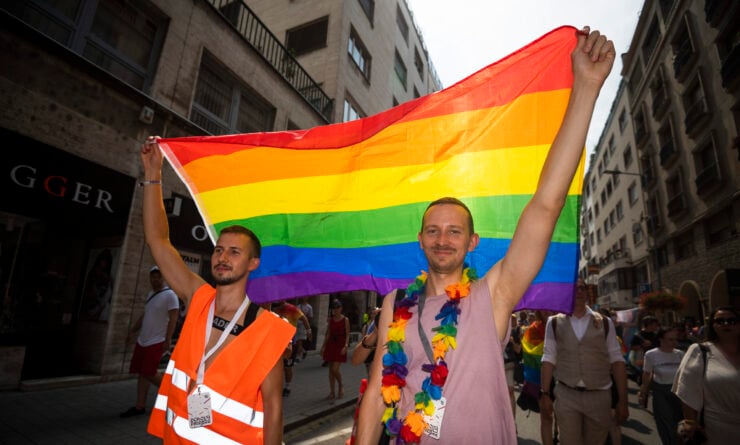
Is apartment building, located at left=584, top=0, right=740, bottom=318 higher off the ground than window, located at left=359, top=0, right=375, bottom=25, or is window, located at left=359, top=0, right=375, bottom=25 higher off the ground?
window, located at left=359, top=0, right=375, bottom=25

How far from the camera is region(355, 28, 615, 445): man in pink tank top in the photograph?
1667 mm

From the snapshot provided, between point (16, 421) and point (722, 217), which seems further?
point (722, 217)

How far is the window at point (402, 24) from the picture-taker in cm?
A: 2434

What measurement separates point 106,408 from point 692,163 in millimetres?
26348

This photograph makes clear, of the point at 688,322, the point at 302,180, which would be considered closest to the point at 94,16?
the point at 302,180

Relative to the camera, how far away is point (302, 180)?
3.47 metres

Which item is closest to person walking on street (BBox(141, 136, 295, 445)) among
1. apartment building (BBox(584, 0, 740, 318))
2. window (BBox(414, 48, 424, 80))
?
apartment building (BBox(584, 0, 740, 318))

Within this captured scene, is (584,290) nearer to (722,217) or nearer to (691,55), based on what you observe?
(722,217)

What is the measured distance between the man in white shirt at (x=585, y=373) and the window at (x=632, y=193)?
110 ft

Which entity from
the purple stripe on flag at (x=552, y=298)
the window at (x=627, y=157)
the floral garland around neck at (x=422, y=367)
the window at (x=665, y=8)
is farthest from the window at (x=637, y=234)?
the floral garland around neck at (x=422, y=367)

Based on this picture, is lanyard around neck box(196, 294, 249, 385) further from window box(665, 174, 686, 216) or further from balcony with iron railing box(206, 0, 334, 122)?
window box(665, 174, 686, 216)

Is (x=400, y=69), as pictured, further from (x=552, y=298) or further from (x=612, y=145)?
(x=612, y=145)

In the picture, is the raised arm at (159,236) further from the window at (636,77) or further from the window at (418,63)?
the window at (636,77)

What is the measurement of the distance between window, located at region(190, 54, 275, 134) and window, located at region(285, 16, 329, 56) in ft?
19.6
